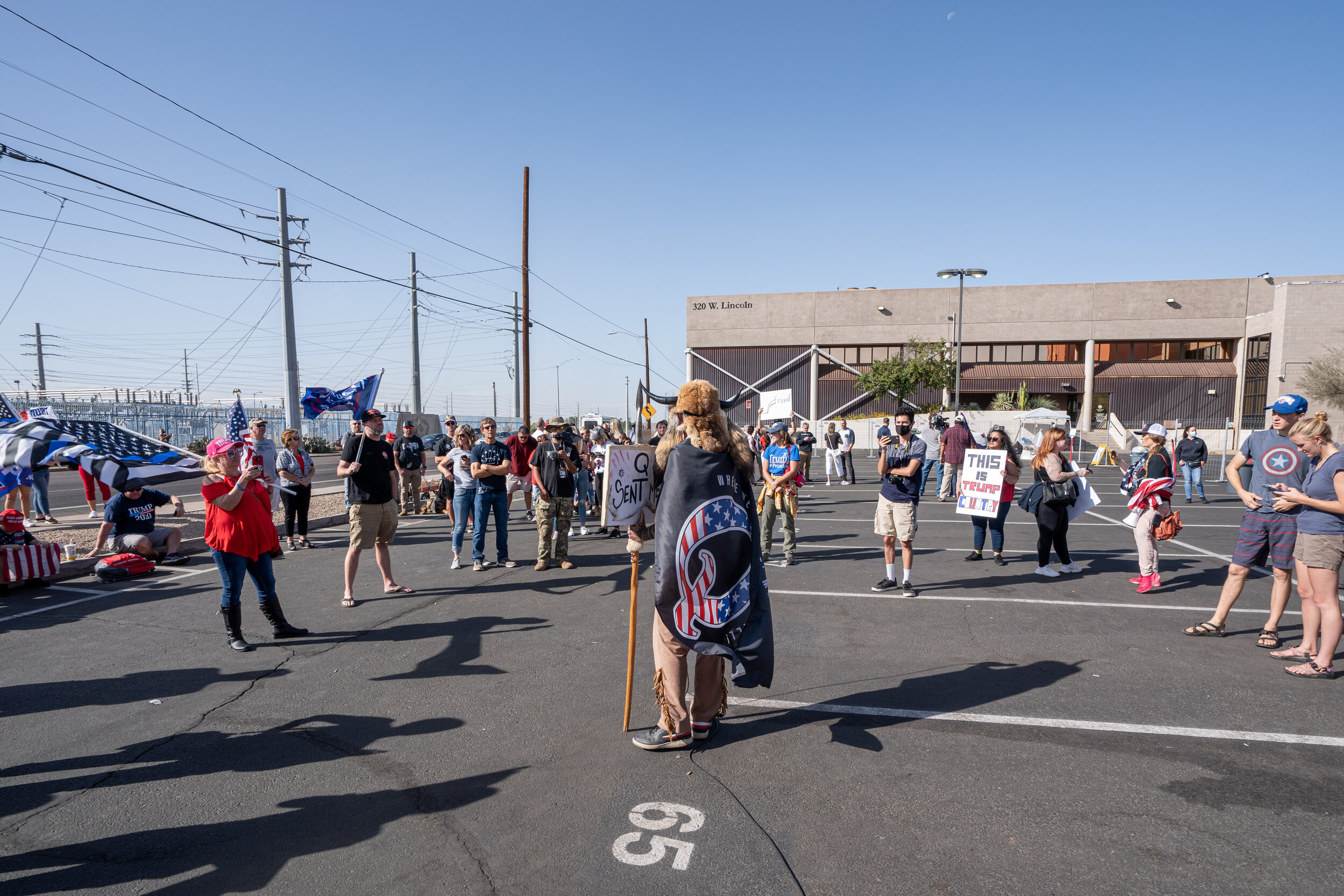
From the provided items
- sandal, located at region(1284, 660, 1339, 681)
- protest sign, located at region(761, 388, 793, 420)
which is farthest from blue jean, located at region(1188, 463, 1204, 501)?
sandal, located at region(1284, 660, 1339, 681)

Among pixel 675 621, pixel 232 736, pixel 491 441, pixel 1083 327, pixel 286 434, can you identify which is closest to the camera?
pixel 675 621

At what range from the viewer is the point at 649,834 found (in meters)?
3.05

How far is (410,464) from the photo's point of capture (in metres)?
12.4

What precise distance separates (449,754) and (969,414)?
3595 cm

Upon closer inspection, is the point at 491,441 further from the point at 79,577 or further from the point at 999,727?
the point at 999,727

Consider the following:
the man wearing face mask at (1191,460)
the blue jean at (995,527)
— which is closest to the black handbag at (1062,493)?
the blue jean at (995,527)

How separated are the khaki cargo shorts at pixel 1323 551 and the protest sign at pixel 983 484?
3.69m

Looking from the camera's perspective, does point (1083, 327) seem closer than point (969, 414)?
No

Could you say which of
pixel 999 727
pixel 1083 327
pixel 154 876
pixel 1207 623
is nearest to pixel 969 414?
pixel 1083 327

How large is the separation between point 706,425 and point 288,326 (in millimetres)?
16311

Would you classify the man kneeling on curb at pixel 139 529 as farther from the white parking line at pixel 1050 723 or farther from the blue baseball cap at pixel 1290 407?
the blue baseball cap at pixel 1290 407

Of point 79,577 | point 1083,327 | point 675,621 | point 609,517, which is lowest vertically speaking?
point 79,577

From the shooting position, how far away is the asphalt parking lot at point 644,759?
2838mm

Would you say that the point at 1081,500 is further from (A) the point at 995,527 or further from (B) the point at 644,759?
(B) the point at 644,759
